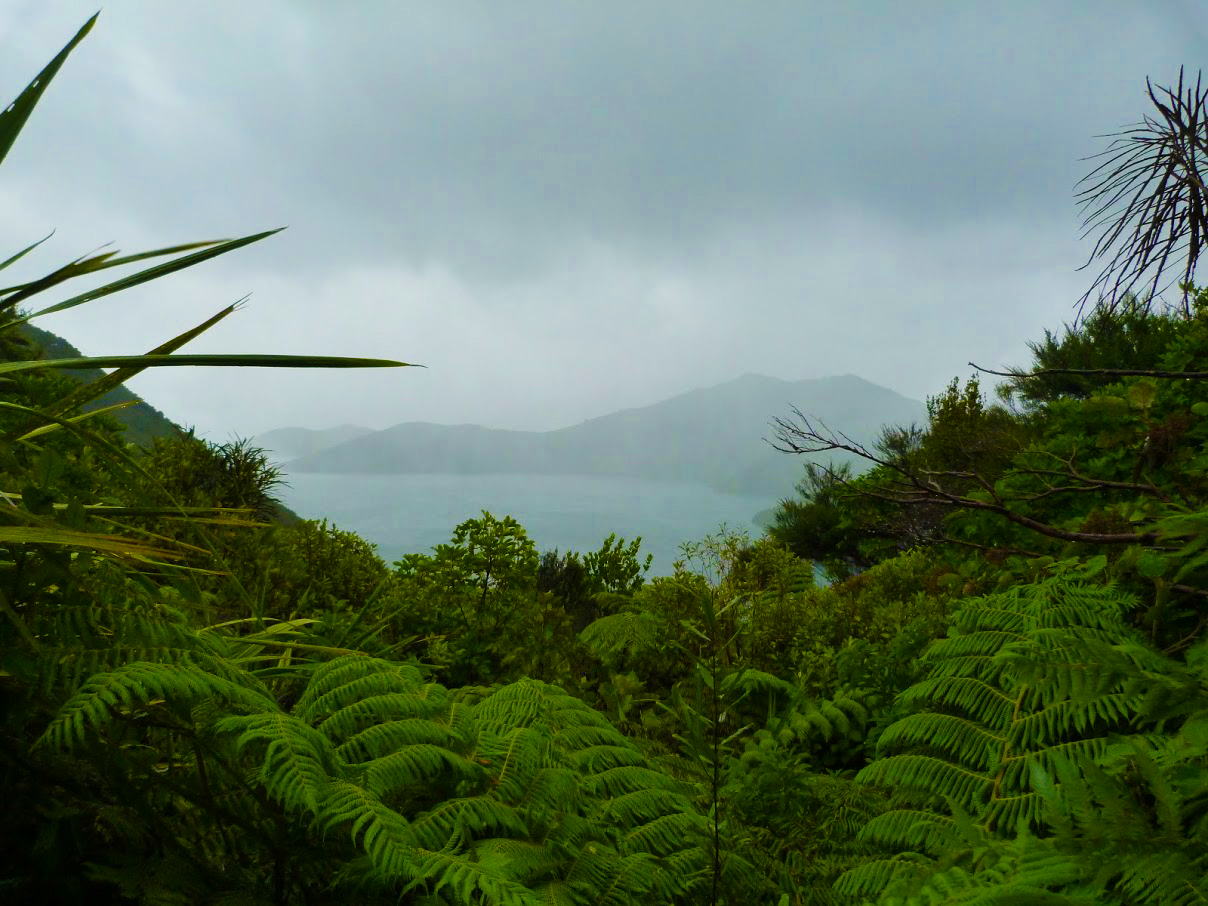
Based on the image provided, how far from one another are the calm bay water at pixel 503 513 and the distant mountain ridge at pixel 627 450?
3.17m

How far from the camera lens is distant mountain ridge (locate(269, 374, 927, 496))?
59.2 feet

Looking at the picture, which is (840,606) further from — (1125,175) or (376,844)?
(376,844)

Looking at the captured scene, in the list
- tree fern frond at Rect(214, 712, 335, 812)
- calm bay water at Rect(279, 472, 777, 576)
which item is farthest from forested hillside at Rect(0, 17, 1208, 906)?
calm bay water at Rect(279, 472, 777, 576)

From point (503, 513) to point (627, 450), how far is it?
72.1 ft

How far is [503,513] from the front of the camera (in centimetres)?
390

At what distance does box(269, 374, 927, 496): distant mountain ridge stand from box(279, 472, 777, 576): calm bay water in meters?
3.17

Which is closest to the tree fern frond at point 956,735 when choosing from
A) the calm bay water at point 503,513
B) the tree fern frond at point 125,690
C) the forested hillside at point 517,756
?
the forested hillside at point 517,756

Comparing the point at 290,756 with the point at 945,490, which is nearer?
the point at 290,756

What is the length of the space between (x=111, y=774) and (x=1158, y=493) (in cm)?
186

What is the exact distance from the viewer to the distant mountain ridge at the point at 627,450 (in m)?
18.0

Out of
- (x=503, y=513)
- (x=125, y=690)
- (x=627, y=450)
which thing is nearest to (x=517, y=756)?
(x=125, y=690)

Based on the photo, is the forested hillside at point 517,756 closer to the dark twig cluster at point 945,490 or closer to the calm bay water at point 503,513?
the dark twig cluster at point 945,490

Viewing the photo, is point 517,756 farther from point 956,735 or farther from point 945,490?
point 945,490

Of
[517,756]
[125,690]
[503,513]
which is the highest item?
[503,513]
